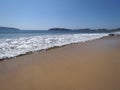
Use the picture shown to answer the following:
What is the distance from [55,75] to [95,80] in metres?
1.03

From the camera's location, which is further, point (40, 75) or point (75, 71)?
point (75, 71)

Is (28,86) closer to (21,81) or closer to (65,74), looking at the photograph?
(21,81)

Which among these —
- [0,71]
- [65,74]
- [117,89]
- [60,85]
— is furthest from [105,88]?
[0,71]

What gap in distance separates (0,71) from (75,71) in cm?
215

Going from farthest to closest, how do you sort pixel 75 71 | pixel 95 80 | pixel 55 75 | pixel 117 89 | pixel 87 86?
pixel 75 71
pixel 55 75
pixel 95 80
pixel 87 86
pixel 117 89

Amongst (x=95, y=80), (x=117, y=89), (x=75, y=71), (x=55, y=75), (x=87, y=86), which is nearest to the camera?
(x=117, y=89)

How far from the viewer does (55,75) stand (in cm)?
356

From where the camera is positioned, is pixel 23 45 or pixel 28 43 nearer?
pixel 23 45

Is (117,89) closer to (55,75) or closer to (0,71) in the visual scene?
(55,75)

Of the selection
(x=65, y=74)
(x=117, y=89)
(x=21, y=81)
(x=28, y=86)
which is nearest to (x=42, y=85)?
(x=28, y=86)

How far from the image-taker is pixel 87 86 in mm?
2875

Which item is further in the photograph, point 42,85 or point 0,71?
point 0,71

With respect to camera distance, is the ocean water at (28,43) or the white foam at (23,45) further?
the ocean water at (28,43)

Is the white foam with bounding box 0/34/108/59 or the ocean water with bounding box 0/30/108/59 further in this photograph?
the ocean water with bounding box 0/30/108/59
